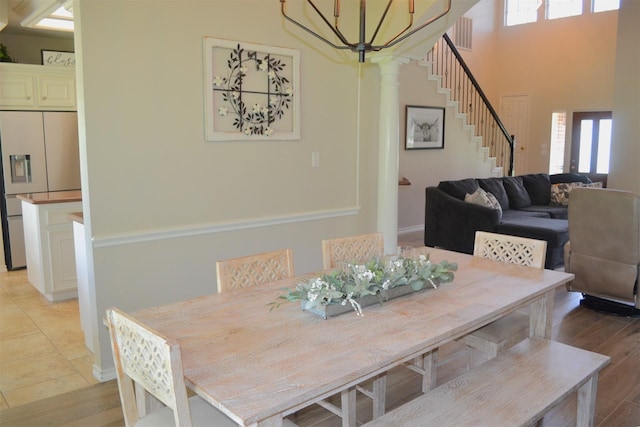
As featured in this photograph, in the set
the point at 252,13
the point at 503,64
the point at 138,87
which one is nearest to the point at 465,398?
the point at 138,87

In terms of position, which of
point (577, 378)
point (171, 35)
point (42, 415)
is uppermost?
point (171, 35)

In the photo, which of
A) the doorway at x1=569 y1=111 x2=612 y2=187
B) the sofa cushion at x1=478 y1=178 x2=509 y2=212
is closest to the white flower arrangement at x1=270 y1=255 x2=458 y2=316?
the sofa cushion at x1=478 y1=178 x2=509 y2=212

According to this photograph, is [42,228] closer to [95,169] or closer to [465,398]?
[95,169]

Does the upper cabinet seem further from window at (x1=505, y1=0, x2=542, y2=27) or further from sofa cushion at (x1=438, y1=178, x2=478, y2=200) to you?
window at (x1=505, y1=0, x2=542, y2=27)

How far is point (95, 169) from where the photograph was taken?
10.2 ft

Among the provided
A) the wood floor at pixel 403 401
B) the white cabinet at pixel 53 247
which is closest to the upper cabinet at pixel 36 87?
the white cabinet at pixel 53 247

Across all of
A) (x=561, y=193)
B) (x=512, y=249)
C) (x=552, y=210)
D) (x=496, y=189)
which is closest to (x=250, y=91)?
(x=512, y=249)

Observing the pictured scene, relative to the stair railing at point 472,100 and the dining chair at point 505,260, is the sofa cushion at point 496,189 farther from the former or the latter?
the dining chair at point 505,260

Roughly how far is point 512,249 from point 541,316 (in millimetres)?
480

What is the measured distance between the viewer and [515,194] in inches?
288

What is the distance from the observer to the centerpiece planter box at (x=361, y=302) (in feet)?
6.82

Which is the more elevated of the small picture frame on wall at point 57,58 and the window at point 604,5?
the window at point 604,5

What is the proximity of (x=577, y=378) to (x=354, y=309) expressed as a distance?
1.05 m

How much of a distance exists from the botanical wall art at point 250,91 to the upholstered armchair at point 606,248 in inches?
97.5
